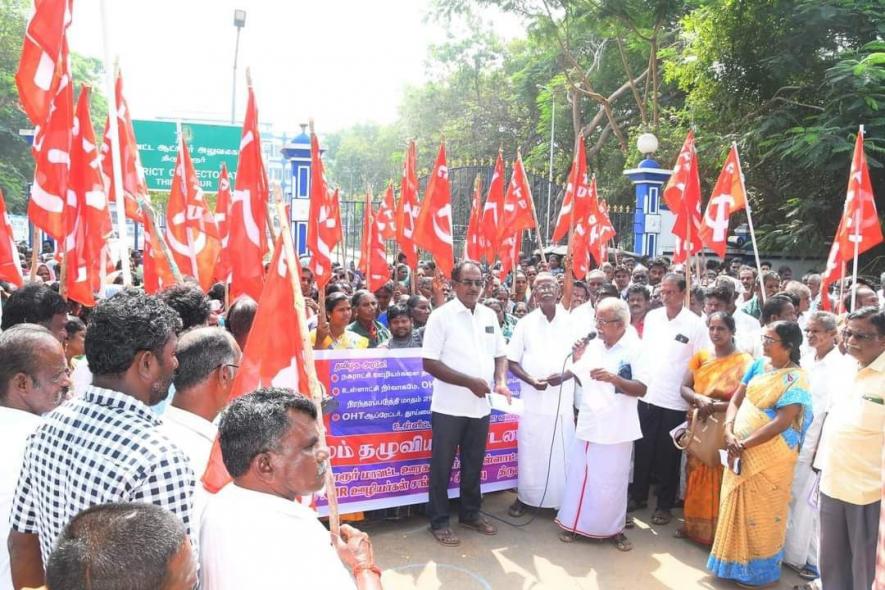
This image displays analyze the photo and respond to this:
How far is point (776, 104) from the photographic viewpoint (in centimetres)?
1570

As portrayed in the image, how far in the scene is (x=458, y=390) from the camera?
479 centimetres

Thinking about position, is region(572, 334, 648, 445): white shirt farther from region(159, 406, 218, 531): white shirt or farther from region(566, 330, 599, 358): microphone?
region(159, 406, 218, 531): white shirt

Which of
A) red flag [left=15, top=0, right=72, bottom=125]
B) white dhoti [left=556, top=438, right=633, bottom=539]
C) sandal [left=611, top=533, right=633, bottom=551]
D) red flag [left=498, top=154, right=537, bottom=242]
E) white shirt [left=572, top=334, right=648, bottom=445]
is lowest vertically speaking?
sandal [left=611, top=533, right=633, bottom=551]

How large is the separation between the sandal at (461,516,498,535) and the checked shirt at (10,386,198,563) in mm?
3443

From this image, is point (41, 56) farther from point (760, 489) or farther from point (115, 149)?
point (760, 489)

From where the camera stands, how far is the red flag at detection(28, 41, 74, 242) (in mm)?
4398

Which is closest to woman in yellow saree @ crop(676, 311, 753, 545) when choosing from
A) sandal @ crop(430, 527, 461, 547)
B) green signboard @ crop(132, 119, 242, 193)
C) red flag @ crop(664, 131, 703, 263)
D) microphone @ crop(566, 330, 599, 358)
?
microphone @ crop(566, 330, 599, 358)

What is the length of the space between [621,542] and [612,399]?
40.3 inches

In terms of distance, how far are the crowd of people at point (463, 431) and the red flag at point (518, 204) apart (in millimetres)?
1478

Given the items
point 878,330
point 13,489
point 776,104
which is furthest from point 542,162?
point 13,489

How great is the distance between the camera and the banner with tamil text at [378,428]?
481cm

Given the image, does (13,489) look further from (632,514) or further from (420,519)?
(632,514)

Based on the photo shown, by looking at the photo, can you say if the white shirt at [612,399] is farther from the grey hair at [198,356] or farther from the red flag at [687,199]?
the grey hair at [198,356]

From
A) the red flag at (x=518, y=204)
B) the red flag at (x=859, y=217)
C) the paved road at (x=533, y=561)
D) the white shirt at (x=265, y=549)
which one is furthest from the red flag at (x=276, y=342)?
the red flag at (x=518, y=204)
